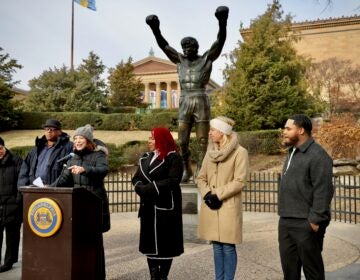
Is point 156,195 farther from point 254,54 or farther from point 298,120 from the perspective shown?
point 254,54

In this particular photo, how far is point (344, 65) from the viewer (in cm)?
2631

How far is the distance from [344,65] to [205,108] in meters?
22.9

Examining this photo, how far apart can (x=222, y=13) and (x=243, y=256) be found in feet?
12.0

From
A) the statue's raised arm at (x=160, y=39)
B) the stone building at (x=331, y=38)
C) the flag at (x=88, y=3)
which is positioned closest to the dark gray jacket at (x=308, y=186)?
the statue's raised arm at (x=160, y=39)

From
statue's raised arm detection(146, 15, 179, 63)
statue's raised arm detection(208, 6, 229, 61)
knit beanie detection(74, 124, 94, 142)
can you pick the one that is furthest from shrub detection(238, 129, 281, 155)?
knit beanie detection(74, 124, 94, 142)

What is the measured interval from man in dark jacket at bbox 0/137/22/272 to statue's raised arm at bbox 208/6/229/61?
350cm

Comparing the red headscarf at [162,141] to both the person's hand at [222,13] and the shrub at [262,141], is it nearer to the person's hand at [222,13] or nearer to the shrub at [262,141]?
the person's hand at [222,13]

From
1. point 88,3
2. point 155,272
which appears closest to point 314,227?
point 155,272

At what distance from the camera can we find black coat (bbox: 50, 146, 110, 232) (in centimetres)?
A: 400

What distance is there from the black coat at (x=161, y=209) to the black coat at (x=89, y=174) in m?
0.41

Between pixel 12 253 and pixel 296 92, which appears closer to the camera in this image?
pixel 12 253

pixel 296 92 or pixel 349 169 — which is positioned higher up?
pixel 296 92

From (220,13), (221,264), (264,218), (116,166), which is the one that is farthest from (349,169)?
(221,264)

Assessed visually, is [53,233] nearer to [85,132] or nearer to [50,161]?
[85,132]
